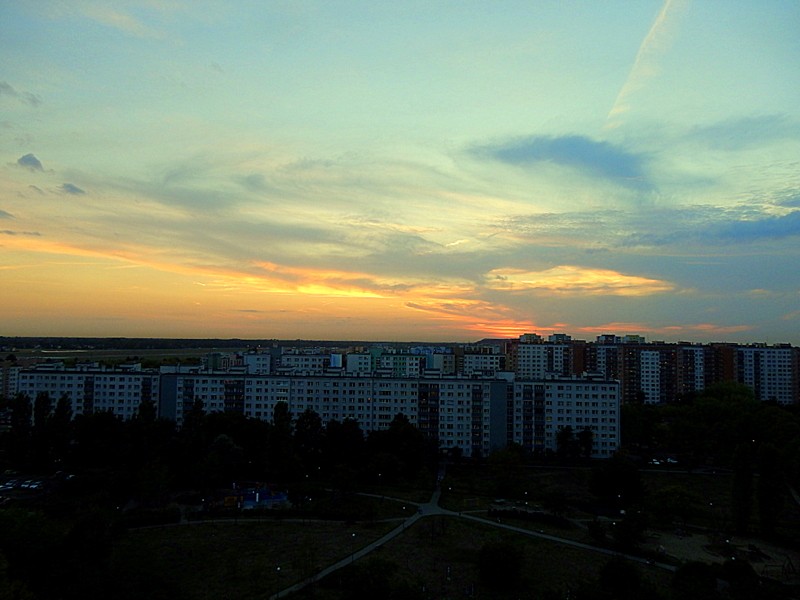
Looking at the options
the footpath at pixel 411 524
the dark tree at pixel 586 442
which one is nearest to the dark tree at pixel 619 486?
the footpath at pixel 411 524

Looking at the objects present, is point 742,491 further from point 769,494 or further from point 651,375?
point 651,375

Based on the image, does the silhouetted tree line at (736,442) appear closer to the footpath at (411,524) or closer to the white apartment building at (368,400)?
the footpath at (411,524)

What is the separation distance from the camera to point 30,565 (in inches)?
690

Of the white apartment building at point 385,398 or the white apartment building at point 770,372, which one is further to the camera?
the white apartment building at point 770,372

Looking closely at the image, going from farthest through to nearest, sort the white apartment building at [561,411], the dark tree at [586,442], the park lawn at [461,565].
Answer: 1. the white apartment building at [561,411]
2. the dark tree at [586,442]
3. the park lawn at [461,565]

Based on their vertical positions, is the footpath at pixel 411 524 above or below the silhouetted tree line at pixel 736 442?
below

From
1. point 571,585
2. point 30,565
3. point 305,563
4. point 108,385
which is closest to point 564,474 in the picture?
point 571,585

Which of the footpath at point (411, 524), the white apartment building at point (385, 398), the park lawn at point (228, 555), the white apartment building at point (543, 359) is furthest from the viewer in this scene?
the white apartment building at point (543, 359)

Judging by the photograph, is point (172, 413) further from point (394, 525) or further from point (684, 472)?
point (684, 472)

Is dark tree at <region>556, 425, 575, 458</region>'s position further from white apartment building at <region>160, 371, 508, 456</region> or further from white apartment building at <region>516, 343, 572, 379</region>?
white apartment building at <region>516, 343, 572, 379</region>

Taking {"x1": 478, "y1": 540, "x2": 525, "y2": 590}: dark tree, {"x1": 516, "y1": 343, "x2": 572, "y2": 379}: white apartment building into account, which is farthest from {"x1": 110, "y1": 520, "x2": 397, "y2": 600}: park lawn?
{"x1": 516, "y1": 343, "x2": 572, "y2": 379}: white apartment building

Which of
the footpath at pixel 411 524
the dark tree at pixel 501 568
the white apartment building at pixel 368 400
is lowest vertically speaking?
the footpath at pixel 411 524

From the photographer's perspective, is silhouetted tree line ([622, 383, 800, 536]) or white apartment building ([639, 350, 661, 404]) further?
white apartment building ([639, 350, 661, 404])

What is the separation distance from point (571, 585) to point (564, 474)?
20705mm
